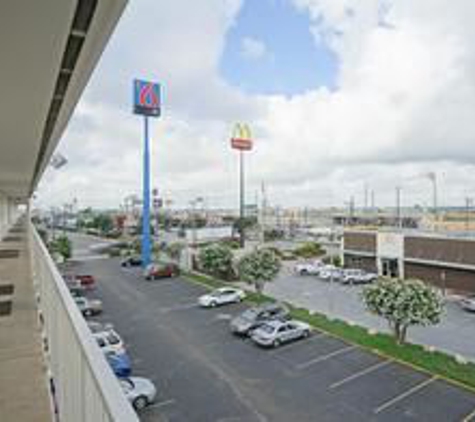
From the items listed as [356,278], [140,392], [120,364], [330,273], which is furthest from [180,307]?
[356,278]

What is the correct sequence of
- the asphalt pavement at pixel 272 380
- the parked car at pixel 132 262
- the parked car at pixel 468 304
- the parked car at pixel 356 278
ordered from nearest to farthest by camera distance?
the asphalt pavement at pixel 272 380
the parked car at pixel 468 304
the parked car at pixel 356 278
the parked car at pixel 132 262

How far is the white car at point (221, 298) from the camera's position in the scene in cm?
2219

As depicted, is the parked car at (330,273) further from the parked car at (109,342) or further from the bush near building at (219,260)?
the parked car at (109,342)

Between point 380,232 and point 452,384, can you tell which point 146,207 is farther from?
point 452,384

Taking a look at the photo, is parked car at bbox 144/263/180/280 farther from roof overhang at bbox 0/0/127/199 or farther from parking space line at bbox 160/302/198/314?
roof overhang at bbox 0/0/127/199

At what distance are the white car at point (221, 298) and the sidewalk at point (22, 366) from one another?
14.1 m

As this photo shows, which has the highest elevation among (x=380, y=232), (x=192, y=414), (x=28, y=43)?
(x=28, y=43)

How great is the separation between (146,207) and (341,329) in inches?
941

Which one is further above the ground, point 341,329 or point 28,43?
point 28,43

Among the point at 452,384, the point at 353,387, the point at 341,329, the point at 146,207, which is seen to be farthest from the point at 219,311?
the point at 146,207

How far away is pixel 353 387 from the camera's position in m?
12.1

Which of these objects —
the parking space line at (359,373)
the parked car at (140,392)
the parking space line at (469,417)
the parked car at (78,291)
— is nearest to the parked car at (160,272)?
→ the parked car at (78,291)

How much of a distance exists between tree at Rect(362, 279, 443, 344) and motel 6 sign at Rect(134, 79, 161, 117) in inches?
1060

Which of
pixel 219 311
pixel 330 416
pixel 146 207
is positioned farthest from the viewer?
pixel 146 207
